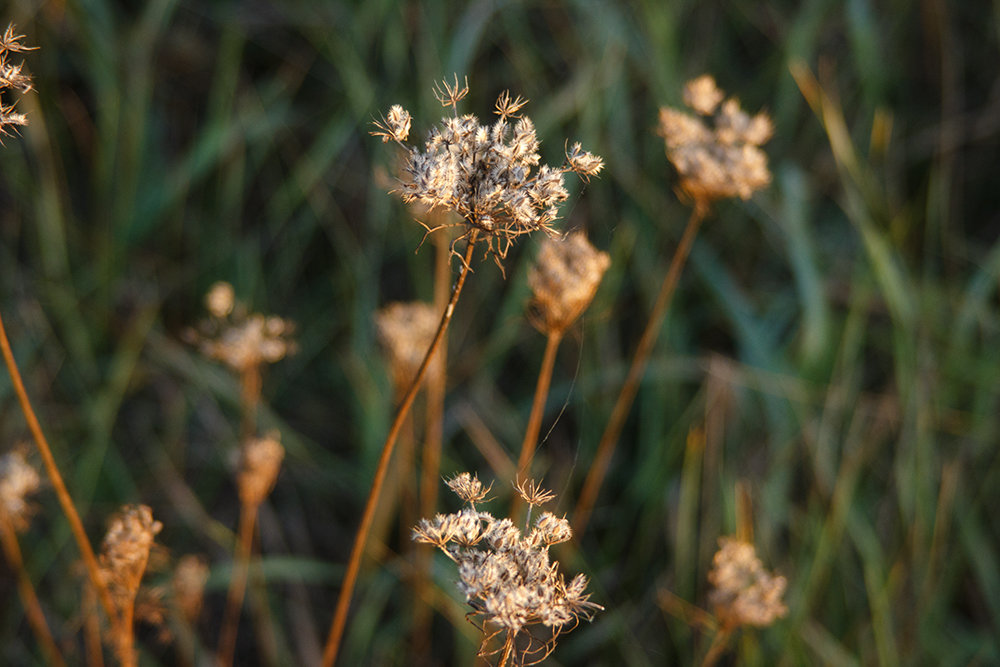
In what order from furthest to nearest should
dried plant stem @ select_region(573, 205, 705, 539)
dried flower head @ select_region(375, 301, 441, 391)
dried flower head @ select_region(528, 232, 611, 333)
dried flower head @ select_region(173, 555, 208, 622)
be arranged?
dried flower head @ select_region(375, 301, 441, 391)
dried flower head @ select_region(173, 555, 208, 622)
dried plant stem @ select_region(573, 205, 705, 539)
dried flower head @ select_region(528, 232, 611, 333)

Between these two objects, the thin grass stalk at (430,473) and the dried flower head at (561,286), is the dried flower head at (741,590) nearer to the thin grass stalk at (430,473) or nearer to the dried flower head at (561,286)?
the dried flower head at (561,286)

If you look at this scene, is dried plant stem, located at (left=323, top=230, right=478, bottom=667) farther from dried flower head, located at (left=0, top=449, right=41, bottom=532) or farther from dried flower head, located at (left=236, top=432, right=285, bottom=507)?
dried flower head, located at (left=0, top=449, right=41, bottom=532)

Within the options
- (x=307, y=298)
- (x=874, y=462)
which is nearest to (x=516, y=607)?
(x=874, y=462)

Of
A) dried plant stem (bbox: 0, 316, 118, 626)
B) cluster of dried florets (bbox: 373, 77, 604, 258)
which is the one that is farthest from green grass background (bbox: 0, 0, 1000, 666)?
cluster of dried florets (bbox: 373, 77, 604, 258)

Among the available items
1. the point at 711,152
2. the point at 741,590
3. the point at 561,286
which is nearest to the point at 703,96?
the point at 711,152

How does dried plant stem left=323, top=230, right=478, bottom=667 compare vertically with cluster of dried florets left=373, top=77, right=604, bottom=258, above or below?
below

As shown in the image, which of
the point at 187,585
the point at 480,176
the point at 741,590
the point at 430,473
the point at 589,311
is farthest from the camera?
the point at 589,311

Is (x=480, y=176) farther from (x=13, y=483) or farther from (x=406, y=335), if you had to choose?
(x=13, y=483)
